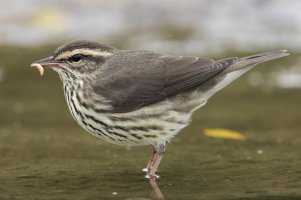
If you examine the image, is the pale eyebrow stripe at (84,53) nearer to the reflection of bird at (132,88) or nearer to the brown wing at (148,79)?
the reflection of bird at (132,88)

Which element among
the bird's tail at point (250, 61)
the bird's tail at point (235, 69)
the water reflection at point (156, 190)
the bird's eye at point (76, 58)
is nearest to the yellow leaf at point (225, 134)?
the bird's tail at point (235, 69)

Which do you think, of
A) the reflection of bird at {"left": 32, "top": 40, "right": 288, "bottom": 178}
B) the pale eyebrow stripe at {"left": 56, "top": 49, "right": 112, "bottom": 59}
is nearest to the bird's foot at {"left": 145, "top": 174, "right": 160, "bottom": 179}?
the reflection of bird at {"left": 32, "top": 40, "right": 288, "bottom": 178}

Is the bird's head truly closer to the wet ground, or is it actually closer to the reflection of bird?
the reflection of bird

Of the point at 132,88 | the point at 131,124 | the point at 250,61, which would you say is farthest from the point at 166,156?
the point at 250,61

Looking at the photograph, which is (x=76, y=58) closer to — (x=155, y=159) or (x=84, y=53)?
(x=84, y=53)

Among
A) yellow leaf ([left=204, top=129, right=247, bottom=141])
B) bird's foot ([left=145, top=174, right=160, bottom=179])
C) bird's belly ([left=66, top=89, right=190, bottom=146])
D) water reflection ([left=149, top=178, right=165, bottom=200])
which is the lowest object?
water reflection ([left=149, top=178, right=165, bottom=200])

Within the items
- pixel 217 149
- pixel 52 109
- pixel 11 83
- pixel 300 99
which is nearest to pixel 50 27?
pixel 11 83

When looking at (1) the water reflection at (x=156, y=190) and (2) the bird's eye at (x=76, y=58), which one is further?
(2) the bird's eye at (x=76, y=58)
